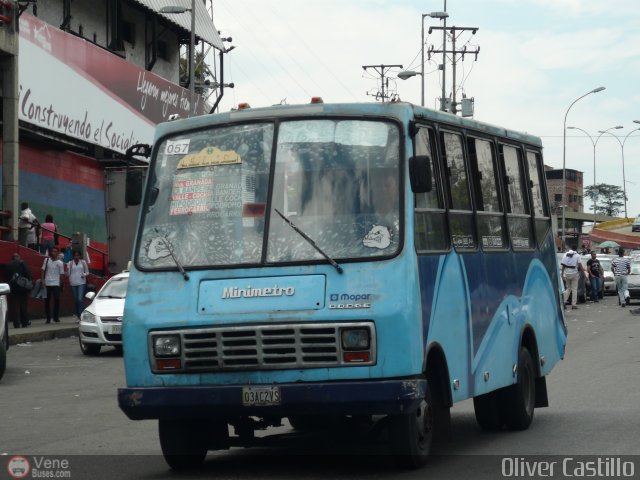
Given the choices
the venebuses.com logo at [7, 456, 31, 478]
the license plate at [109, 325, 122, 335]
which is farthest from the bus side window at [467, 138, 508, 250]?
the license plate at [109, 325, 122, 335]

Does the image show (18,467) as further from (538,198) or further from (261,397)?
(538,198)

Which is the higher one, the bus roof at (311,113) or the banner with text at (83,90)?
the banner with text at (83,90)

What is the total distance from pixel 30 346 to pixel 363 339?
58.4 ft

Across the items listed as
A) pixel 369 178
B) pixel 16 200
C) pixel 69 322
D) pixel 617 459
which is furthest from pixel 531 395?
pixel 16 200

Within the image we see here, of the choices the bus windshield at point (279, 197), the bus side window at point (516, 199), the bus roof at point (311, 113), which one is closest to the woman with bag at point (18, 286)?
the bus side window at point (516, 199)

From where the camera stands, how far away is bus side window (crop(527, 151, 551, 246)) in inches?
511

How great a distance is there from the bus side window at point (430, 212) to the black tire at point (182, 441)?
6.94 ft

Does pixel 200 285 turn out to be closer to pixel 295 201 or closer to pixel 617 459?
pixel 295 201

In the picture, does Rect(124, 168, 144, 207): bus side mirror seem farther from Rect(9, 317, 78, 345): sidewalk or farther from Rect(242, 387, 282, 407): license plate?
Rect(9, 317, 78, 345): sidewalk

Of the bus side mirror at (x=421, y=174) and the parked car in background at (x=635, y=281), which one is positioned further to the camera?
the parked car in background at (x=635, y=281)

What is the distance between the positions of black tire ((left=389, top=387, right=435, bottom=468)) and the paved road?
0.36 feet

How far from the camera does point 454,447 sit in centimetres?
1075

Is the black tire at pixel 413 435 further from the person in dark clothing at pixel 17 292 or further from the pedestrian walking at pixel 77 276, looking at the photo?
the pedestrian walking at pixel 77 276

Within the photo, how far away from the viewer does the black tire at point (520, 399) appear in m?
11.9
